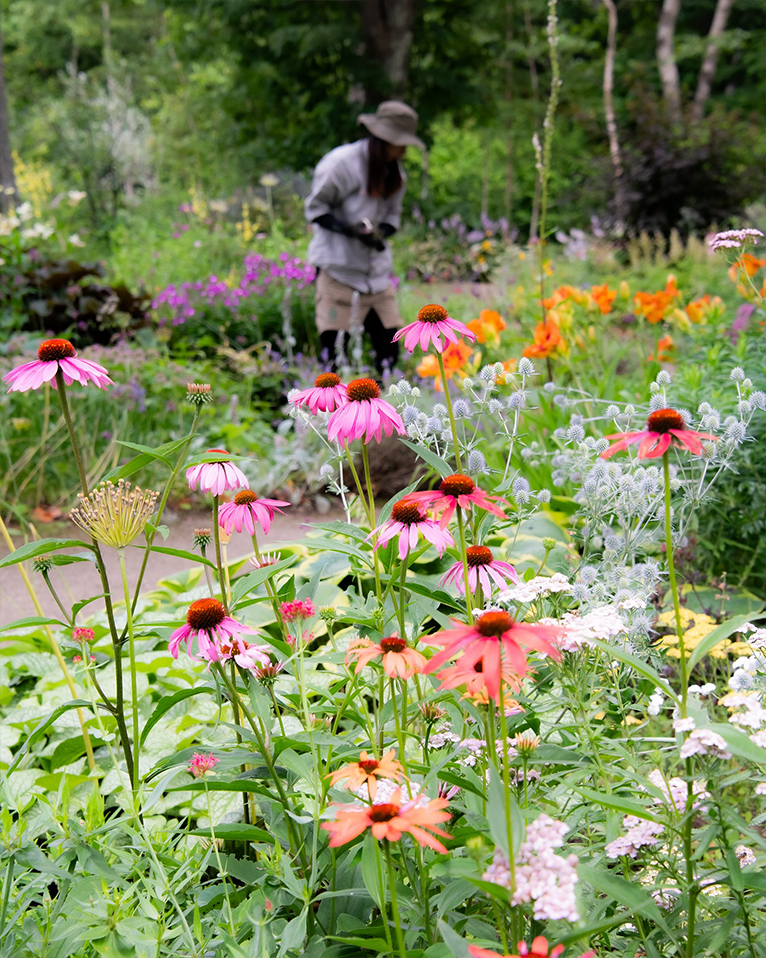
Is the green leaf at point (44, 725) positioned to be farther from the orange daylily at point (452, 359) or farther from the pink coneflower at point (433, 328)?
the orange daylily at point (452, 359)

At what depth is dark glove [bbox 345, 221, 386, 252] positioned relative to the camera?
5.49 meters

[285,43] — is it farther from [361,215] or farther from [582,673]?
[582,673]

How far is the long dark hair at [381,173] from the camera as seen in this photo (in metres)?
5.40

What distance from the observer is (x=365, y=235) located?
557cm

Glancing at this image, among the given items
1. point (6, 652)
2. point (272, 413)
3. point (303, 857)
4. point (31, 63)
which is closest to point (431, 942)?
point (303, 857)

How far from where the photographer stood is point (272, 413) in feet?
19.6

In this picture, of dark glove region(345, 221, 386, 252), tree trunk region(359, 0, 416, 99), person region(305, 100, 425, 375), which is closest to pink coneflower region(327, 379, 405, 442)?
person region(305, 100, 425, 375)

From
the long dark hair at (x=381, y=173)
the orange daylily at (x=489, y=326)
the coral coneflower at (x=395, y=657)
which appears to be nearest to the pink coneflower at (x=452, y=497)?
the coral coneflower at (x=395, y=657)

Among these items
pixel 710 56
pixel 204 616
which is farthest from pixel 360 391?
pixel 710 56

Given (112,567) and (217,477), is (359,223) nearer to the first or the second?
(112,567)

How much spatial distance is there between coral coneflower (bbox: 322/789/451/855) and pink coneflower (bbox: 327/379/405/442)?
0.55 metres

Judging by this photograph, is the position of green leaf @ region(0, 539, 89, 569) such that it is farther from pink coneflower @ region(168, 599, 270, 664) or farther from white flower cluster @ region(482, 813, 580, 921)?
white flower cluster @ region(482, 813, 580, 921)

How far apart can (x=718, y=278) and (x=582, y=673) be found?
786 centimetres

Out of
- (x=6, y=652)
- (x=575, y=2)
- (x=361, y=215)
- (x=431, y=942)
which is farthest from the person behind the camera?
(x=575, y=2)
